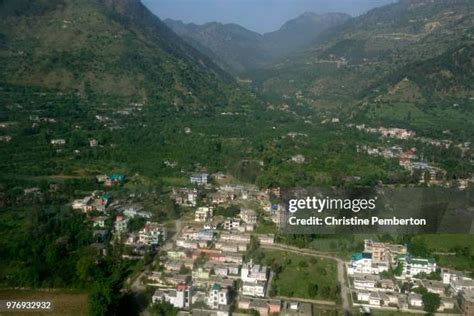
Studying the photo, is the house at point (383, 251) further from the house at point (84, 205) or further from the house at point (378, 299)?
the house at point (84, 205)

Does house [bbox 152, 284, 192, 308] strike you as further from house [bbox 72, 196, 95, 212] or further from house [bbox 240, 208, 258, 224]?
house [bbox 72, 196, 95, 212]

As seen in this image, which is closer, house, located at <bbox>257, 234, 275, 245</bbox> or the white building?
house, located at <bbox>257, 234, 275, 245</bbox>

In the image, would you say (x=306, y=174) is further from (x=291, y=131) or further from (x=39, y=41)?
(x=39, y=41)

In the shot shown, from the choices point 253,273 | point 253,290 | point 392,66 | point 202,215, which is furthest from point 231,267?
point 392,66

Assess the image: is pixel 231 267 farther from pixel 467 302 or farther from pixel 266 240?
pixel 467 302

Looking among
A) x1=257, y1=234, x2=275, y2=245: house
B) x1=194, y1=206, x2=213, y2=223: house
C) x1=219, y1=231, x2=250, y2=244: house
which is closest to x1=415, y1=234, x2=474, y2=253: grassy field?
x1=257, y1=234, x2=275, y2=245: house

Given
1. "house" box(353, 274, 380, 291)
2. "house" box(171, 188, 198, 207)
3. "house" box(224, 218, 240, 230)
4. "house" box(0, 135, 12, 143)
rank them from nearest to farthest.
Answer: "house" box(353, 274, 380, 291) → "house" box(224, 218, 240, 230) → "house" box(171, 188, 198, 207) → "house" box(0, 135, 12, 143)
